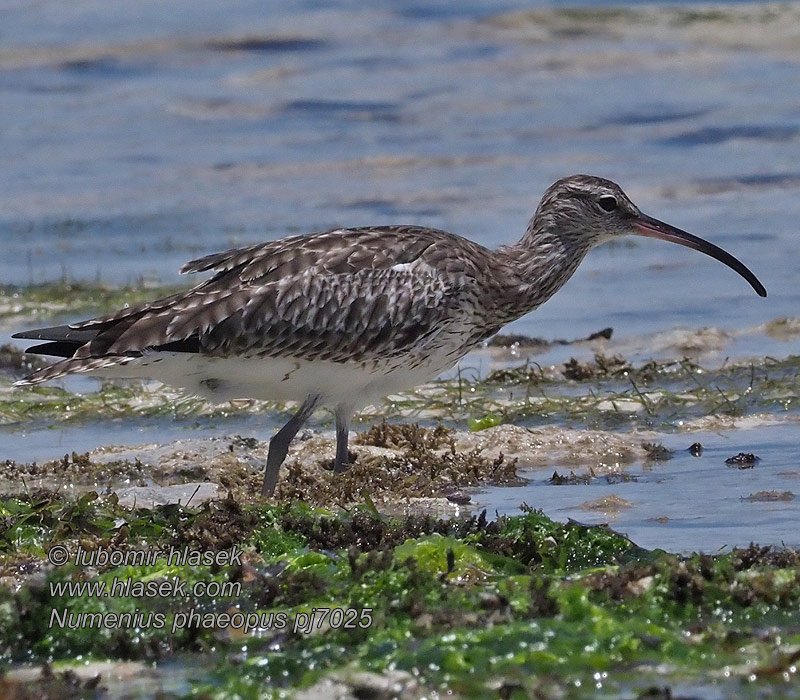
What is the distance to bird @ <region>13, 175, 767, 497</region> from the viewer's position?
8.36 metres

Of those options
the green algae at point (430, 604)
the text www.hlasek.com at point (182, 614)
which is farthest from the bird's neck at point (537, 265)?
the text www.hlasek.com at point (182, 614)

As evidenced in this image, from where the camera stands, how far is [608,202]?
9.48 metres

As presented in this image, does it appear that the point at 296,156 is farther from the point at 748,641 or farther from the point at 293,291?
the point at 748,641

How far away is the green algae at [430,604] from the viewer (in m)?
5.17

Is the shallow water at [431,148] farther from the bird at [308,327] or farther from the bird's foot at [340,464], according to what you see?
the bird at [308,327]

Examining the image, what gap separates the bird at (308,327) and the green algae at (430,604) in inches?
61.6

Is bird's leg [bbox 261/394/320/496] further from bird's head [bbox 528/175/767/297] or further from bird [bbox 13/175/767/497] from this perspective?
bird's head [bbox 528/175/767/297]

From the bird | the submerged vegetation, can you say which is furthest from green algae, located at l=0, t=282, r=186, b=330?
the bird

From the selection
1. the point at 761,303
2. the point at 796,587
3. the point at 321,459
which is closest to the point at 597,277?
the point at 761,303

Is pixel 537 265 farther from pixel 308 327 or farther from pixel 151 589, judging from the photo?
pixel 151 589

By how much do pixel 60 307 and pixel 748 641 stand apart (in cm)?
958

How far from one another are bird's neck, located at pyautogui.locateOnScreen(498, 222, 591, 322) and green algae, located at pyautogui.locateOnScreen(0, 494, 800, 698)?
2.44 meters

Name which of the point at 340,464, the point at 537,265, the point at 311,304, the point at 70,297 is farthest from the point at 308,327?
the point at 70,297

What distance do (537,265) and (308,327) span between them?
153 centimetres
